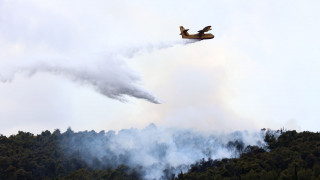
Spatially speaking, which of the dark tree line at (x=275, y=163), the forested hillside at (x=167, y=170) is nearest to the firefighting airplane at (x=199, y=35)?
the dark tree line at (x=275, y=163)

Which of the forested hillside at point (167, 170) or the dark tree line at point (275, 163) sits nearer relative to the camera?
the dark tree line at point (275, 163)

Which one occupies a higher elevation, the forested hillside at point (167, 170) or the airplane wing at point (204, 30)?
the airplane wing at point (204, 30)

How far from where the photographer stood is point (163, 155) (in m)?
149

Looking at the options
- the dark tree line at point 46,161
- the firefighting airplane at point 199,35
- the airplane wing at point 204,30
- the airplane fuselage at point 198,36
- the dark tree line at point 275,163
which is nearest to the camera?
the airplane wing at point 204,30

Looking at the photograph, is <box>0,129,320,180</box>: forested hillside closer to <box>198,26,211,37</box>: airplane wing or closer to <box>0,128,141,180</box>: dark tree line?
<box>0,128,141,180</box>: dark tree line

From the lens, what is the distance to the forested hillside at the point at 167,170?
10869 cm

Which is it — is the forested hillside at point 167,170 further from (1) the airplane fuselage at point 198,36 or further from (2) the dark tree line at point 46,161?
(1) the airplane fuselage at point 198,36

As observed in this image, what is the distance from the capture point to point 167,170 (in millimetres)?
135250

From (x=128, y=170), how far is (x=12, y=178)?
3041 cm

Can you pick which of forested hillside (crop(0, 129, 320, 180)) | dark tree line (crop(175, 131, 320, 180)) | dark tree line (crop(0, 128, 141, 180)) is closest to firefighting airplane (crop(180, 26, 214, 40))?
dark tree line (crop(175, 131, 320, 180))

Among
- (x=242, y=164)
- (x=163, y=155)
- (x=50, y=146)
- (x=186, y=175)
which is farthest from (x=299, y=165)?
(x=50, y=146)

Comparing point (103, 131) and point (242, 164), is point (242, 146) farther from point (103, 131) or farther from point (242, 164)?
point (103, 131)

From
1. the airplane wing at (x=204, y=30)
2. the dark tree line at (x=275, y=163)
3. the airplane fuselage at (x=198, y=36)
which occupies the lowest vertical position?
the dark tree line at (x=275, y=163)

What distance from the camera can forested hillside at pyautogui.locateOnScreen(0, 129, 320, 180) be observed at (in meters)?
109
